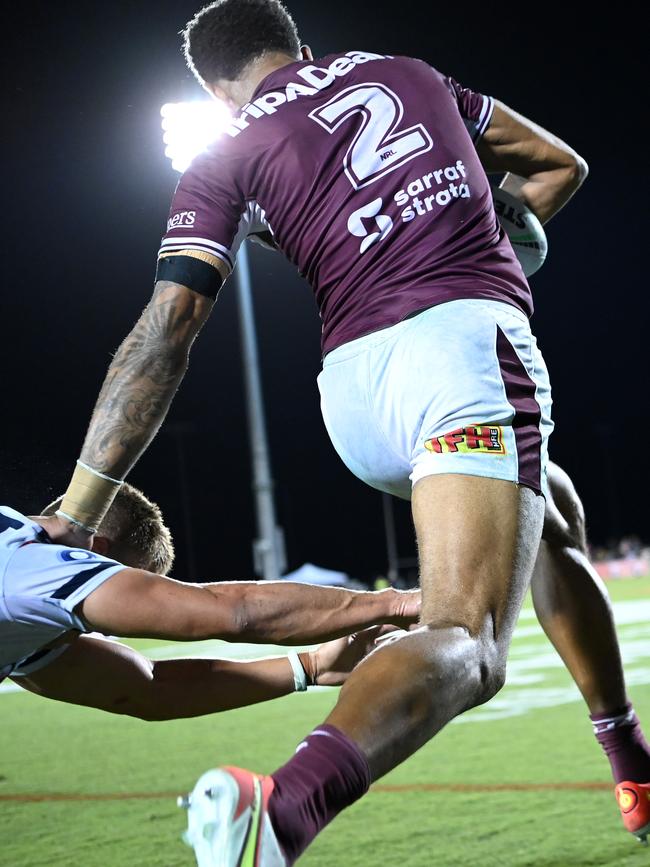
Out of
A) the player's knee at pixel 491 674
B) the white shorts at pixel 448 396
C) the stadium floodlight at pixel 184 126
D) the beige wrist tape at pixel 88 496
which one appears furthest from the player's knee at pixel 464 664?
the stadium floodlight at pixel 184 126

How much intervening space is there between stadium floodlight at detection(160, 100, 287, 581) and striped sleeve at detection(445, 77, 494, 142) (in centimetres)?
1455

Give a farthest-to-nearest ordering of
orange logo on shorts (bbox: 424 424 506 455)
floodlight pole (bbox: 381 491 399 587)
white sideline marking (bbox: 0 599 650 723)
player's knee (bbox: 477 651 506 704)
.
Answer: floodlight pole (bbox: 381 491 399 587) < white sideline marking (bbox: 0 599 650 723) < orange logo on shorts (bbox: 424 424 506 455) < player's knee (bbox: 477 651 506 704)

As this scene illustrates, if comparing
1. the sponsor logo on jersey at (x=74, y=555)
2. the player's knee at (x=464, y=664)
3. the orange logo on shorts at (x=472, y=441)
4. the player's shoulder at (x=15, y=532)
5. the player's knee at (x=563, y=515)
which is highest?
the orange logo on shorts at (x=472, y=441)

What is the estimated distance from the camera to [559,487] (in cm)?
349

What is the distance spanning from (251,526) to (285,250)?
55396 millimetres

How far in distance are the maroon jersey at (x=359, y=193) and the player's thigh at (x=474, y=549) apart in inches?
19.3

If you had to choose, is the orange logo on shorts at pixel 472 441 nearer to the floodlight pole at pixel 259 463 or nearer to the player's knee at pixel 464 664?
the player's knee at pixel 464 664

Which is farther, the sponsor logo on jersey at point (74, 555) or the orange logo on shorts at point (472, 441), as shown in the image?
the sponsor logo on jersey at point (74, 555)

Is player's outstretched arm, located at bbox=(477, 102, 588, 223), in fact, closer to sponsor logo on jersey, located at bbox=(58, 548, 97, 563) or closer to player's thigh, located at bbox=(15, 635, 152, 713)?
sponsor logo on jersey, located at bbox=(58, 548, 97, 563)

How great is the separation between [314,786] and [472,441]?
88cm

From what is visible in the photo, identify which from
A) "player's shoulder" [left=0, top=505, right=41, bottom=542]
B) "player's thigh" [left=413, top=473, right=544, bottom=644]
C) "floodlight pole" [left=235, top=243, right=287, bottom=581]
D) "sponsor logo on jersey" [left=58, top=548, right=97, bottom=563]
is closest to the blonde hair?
"player's shoulder" [left=0, top=505, right=41, bottom=542]

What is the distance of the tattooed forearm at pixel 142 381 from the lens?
9.66ft

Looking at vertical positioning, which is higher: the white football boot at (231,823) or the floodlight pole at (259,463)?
the white football boot at (231,823)

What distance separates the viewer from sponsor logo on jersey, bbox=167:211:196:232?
3.03 metres
